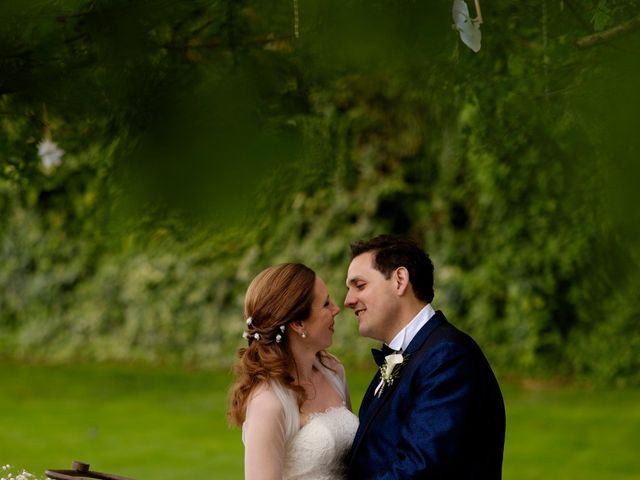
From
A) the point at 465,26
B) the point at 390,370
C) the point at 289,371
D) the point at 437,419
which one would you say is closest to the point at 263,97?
the point at 465,26

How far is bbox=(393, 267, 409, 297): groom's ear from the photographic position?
2977 millimetres

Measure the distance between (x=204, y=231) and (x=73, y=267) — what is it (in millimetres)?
8852

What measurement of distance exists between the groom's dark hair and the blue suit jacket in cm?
12

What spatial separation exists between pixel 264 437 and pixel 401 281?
526 millimetres

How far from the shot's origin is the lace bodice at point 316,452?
3.10 meters

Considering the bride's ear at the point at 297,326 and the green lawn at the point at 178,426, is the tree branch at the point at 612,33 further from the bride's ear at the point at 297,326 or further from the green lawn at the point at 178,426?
the green lawn at the point at 178,426

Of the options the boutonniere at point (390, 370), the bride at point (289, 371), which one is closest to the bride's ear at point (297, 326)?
the bride at point (289, 371)

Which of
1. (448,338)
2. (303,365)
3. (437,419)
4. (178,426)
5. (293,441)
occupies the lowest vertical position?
(437,419)

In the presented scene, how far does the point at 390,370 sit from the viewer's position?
2.95 metres

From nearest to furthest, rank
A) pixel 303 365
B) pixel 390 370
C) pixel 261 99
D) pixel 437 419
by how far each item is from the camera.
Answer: pixel 261 99 → pixel 437 419 → pixel 390 370 → pixel 303 365

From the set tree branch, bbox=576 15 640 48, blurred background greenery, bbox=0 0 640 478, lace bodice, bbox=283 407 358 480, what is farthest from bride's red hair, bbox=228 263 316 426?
tree branch, bbox=576 15 640 48

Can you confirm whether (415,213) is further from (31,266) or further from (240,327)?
(31,266)

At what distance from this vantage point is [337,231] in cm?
920

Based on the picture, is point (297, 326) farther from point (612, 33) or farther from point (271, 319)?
point (612, 33)
